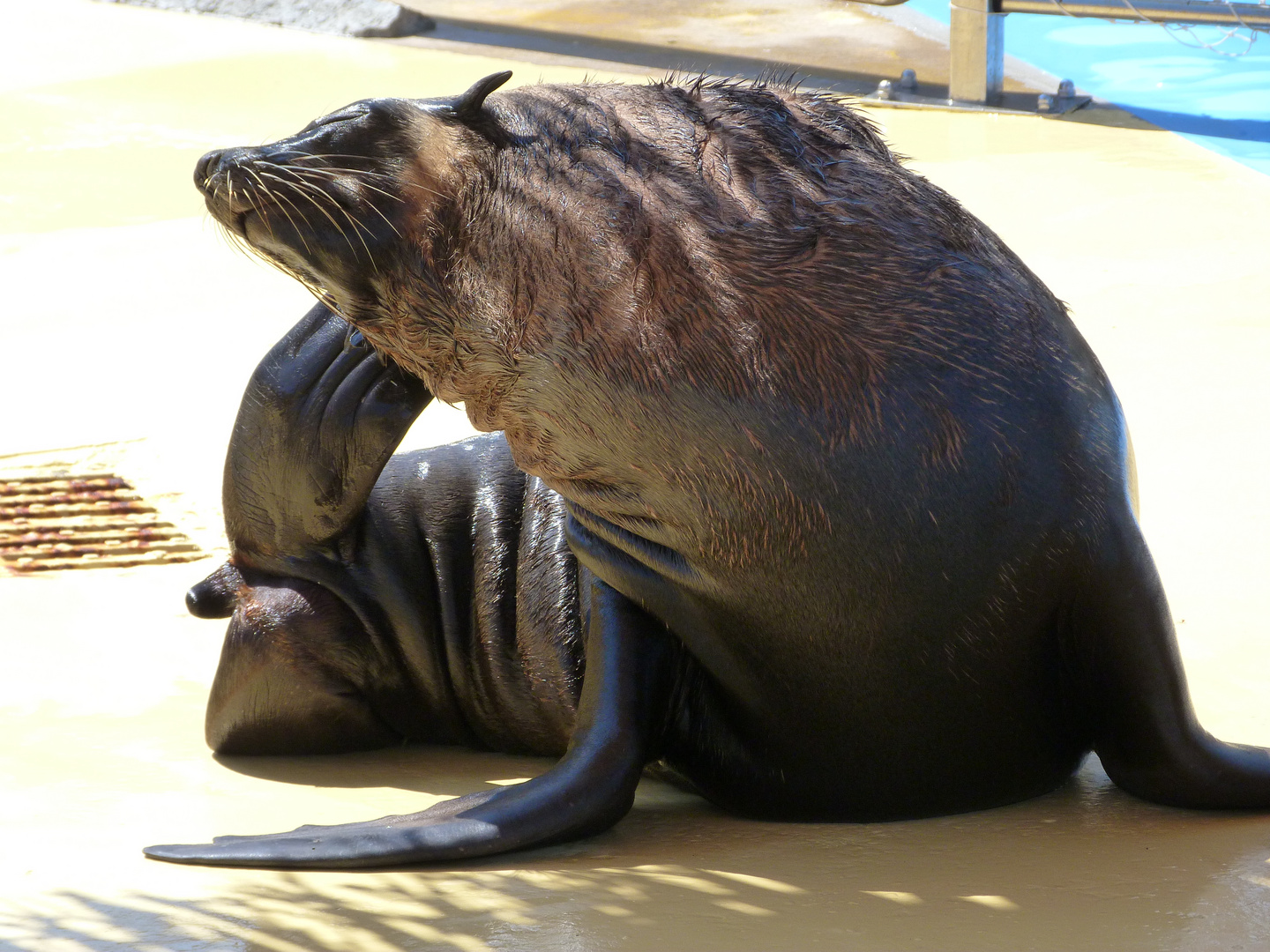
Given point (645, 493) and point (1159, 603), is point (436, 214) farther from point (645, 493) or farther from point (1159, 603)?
point (1159, 603)

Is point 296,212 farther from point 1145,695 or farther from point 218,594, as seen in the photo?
point 1145,695

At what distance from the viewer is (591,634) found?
320 cm

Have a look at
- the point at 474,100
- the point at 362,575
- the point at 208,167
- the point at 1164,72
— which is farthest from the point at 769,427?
the point at 1164,72

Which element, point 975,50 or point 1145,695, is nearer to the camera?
point 1145,695

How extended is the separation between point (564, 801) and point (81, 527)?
2909mm

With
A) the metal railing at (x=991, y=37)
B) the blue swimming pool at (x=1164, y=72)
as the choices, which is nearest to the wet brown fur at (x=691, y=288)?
the metal railing at (x=991, y=37)

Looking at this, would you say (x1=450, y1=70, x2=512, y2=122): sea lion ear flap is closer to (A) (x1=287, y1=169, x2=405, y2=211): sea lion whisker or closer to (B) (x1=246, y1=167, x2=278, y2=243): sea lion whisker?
(A) (x1=287, y1=169, x2=405, y2=211): sea lion whisker

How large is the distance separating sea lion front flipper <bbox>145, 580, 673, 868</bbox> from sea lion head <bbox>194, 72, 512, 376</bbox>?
0.82 metres

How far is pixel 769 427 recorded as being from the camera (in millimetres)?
2713

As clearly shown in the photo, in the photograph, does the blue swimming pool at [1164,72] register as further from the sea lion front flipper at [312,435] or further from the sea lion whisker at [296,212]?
the sea lion whisker at [296,212]

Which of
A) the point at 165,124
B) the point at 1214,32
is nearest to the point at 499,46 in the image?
the point at 165,124

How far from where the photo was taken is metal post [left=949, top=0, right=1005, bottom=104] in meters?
10.3

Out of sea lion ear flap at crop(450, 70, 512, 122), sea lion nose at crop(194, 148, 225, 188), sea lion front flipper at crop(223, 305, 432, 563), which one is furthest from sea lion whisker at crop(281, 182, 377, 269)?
sea lion front flipper at crop(223, 305, 432, 563)

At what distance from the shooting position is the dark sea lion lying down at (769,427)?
8.91ft
